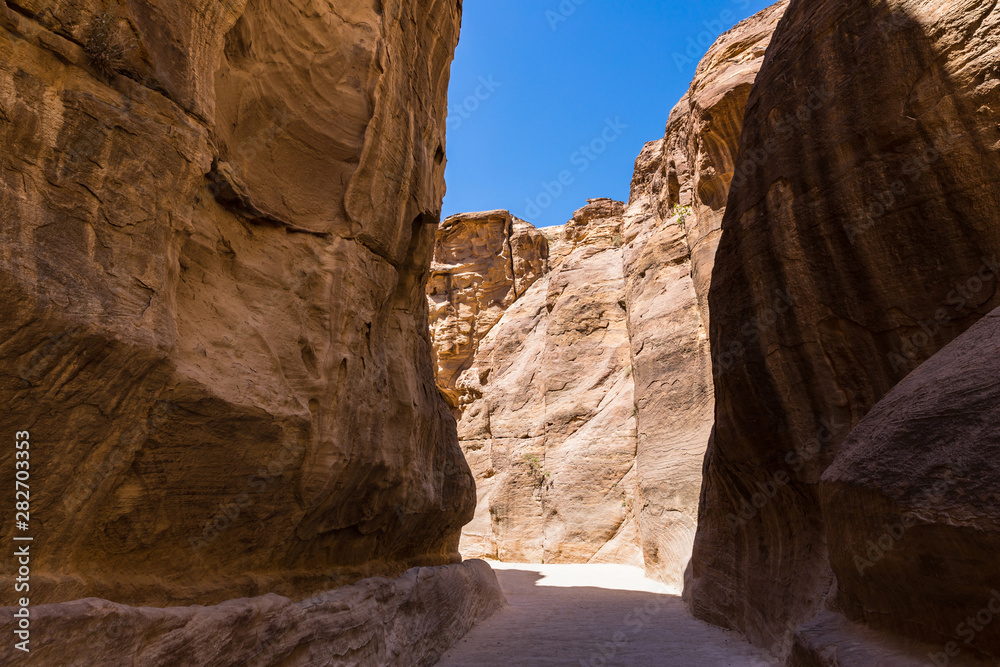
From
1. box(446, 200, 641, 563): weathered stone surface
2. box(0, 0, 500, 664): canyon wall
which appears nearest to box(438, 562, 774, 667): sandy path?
box(0, 0, 500, 664): canyon wall

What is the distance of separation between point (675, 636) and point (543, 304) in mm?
21940

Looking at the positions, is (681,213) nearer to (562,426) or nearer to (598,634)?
(562,426)

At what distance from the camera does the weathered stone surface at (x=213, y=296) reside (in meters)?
3.66

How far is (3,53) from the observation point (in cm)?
350

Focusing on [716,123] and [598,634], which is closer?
[598,634]

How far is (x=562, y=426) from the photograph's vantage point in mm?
23781

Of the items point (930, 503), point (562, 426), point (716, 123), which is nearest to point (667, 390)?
point (562, 426)

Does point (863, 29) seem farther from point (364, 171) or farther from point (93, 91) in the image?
point (93, 91)

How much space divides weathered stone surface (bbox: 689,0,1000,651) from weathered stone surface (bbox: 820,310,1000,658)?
0.05 metres

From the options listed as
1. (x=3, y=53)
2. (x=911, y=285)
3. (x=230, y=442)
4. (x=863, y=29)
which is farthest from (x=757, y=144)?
(x=3, y=53)

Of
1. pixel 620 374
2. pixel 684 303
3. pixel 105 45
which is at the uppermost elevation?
pixel 684 303

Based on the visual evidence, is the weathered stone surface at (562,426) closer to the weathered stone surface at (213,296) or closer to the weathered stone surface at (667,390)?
the weathered stone surface at (667,390)

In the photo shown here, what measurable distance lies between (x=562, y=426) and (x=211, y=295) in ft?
64.3
